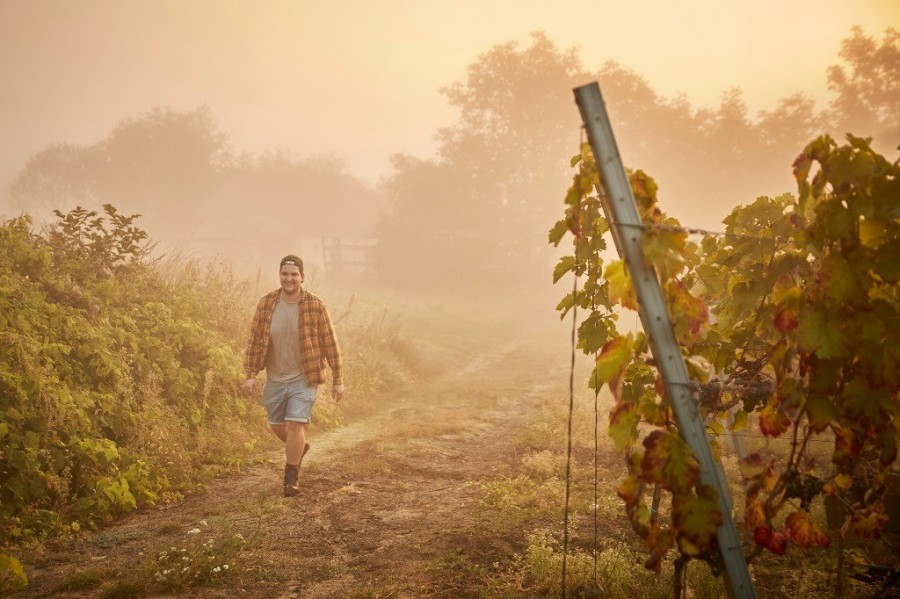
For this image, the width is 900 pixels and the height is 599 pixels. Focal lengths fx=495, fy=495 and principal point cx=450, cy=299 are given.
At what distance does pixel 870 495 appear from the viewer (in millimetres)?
2566

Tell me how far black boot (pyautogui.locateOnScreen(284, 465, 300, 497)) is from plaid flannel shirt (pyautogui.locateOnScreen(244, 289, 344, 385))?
3.17 ft

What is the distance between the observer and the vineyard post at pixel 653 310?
1.88 m

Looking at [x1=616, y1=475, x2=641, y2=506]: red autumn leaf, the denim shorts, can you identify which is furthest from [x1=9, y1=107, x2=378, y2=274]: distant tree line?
[x1=616, y1=475, x2=641, y2=506]: red autumn leaf

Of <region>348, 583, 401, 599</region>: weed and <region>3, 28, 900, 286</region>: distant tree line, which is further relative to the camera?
<region>3, 28, 900, 286</region>: distant tree line

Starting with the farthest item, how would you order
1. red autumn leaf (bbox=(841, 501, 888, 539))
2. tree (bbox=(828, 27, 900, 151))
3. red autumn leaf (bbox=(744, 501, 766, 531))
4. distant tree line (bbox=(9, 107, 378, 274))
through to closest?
distant tree line (bbox=(9, 107, 378, 274)) → tree (bbox=(828, 27, 900, 151)) → red autumn leaf (bbox=(841, 501, 888, 539)) → red autumn leaf (bbox=(744, 501, 766, 531))

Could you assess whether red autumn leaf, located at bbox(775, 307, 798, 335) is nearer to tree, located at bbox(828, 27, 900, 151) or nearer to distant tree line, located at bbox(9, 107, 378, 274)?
tree, located at bbox(828, 27, 900, 151)

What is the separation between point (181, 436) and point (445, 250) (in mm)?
28167

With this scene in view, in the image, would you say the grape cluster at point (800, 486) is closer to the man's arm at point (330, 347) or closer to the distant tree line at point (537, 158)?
the man's arm at point (330, 347)

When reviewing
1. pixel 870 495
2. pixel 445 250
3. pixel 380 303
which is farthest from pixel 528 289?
pixel 870 495

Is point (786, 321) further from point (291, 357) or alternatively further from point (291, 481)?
point (291, 481)

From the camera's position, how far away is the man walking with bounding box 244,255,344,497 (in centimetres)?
541

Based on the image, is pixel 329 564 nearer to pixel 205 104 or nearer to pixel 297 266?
pixel 297 266

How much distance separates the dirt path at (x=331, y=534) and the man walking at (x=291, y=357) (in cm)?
67

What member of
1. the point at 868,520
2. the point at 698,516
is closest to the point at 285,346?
the point at 698,516
